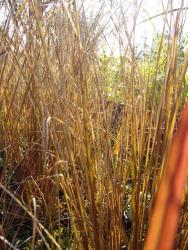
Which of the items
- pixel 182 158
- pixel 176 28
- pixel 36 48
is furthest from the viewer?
pixel 36 48

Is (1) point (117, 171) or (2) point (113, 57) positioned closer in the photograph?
(1) point (117, 171)

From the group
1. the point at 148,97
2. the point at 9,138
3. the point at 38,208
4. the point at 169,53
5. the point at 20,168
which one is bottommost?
the point at 38,208

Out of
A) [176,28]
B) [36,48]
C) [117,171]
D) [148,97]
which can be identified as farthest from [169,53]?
[36,48]

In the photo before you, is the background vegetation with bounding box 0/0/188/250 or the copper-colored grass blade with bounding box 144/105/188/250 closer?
the copper-colored grass blade with bounding box 144/105/188/250

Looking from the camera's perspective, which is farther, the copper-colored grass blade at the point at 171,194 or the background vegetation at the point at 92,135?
the background vegetation at the point at 92,135

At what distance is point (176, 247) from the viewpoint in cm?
82

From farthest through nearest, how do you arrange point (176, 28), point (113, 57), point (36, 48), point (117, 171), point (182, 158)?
point (113, 57) < point (36, 48) < point (117, 171) < point (176, 28) < point (182, 158)

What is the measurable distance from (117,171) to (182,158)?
817 mm

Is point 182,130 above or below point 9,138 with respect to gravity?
above

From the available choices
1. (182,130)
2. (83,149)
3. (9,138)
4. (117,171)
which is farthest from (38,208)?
(182,130)

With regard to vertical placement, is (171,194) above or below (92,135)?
above

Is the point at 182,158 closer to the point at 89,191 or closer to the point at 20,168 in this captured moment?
the point at 89,191

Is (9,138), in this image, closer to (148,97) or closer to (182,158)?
(148,97)

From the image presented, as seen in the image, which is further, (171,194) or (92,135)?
(92,135)
